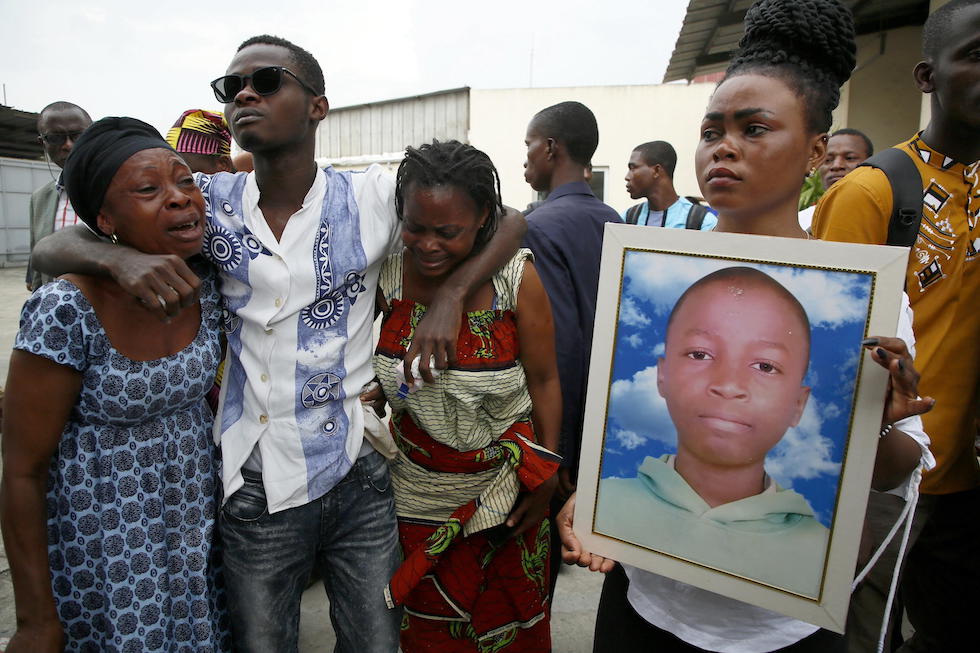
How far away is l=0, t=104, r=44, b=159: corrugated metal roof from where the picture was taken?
41.9 feet

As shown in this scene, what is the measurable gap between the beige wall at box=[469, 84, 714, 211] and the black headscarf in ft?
36.1

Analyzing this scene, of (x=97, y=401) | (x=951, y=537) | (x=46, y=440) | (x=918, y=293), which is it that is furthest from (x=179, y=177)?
(x=951, y=537)

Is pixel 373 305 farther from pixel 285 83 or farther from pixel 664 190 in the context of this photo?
pixel 664 190

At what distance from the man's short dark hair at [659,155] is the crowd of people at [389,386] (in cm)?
333

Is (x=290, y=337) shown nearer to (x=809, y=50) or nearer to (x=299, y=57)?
(x=299, y=57)

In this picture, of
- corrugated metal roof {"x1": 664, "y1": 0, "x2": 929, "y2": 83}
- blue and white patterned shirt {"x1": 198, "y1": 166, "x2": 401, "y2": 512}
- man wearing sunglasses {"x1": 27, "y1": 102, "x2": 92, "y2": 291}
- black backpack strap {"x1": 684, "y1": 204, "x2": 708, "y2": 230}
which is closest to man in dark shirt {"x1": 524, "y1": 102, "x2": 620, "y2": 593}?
blue and white patterned shirt {"x1": 198, "y1": 166, "x2": 401, "y2": 512}

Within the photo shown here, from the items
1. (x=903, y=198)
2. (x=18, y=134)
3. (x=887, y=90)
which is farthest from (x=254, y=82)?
(x=18, y=134)

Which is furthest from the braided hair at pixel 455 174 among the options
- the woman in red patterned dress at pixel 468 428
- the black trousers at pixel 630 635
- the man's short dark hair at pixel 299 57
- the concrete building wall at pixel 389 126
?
the concrete building wall at pixel 389 126

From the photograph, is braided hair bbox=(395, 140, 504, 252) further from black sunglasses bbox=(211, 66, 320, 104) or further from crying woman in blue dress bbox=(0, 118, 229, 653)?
crying woman in blue dress bbox=(0, 118, 229, 653)

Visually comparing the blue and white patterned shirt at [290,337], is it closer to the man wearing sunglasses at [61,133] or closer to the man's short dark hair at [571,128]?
the man's short dark hair at [571,128]

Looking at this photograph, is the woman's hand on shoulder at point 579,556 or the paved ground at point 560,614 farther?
the paved ground at point 560,614

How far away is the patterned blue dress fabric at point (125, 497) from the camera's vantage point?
1.40 m

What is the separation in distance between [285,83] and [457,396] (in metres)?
0.99

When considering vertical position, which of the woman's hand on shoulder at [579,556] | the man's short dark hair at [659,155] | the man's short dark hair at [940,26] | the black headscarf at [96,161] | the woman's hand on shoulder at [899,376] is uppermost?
the man's short dark hair at [659,155]
